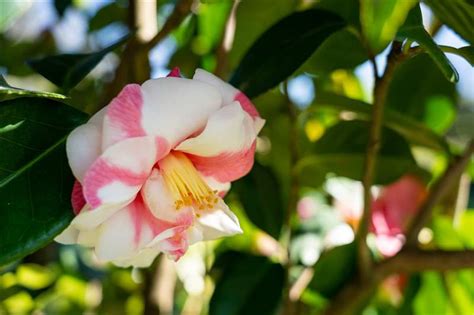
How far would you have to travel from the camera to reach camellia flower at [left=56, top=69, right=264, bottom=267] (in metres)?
0.52

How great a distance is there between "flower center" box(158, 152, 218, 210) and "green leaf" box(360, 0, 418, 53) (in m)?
0.20

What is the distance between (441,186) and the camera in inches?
37.4

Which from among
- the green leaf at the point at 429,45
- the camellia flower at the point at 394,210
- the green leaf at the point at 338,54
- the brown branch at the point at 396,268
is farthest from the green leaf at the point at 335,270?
the green leaf at the point at 429,45

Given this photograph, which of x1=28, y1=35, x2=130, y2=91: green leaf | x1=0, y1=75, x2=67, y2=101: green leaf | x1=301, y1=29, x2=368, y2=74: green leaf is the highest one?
x1=0, y1=75, x2=67, y2=101: green leaf

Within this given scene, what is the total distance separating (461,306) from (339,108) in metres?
0.36

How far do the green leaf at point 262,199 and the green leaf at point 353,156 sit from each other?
92 mm

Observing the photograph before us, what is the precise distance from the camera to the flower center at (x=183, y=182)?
57cm

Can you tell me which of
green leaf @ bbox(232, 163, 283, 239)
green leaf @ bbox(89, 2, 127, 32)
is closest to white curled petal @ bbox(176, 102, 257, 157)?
green leaf @ bbox(232, 163, 283, 239)

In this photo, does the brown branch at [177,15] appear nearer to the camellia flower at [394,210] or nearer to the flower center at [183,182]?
the flower center at [183,182]

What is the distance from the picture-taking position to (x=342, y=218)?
1293mm

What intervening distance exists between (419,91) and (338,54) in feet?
0.97

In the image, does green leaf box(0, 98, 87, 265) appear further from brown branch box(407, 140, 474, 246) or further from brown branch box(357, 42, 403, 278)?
brown branch box(407, 140, 474, 246)

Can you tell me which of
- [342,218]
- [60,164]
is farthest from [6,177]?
[342,218]

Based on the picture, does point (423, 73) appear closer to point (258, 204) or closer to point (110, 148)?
point (258, 204)
